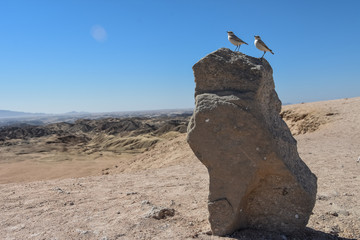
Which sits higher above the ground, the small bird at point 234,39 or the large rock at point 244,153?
the small bird at point 234,39

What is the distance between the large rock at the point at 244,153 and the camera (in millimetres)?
3506

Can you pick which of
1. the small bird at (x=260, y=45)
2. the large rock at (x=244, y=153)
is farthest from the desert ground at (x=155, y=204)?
the small bird at (x=260, y=45)

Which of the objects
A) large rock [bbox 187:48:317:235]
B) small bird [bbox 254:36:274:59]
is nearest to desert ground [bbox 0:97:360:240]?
large rock [bbox 187:48:317:235]

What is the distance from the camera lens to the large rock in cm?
351

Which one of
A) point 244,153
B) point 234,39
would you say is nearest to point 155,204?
point 244,153

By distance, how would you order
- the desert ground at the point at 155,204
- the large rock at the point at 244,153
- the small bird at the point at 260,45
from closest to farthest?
the large rock at the point at 244,153 < the desert ground at the point at 155,204 < the small bird at the point at 260,45

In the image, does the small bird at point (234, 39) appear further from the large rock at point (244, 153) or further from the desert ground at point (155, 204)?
the desert ground at point (155, 204)

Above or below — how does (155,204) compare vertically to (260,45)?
below

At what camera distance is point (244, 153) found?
350 cm

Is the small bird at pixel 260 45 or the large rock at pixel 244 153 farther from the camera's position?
the small bird at pixel 260 45

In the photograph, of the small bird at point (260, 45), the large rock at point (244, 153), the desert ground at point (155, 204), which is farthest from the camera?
the small bird at point (260, 45)

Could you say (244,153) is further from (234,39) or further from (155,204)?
(155,204)

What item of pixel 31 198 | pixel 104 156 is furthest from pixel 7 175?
pixel 31 198

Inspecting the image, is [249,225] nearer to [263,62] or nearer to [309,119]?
[263,62]
